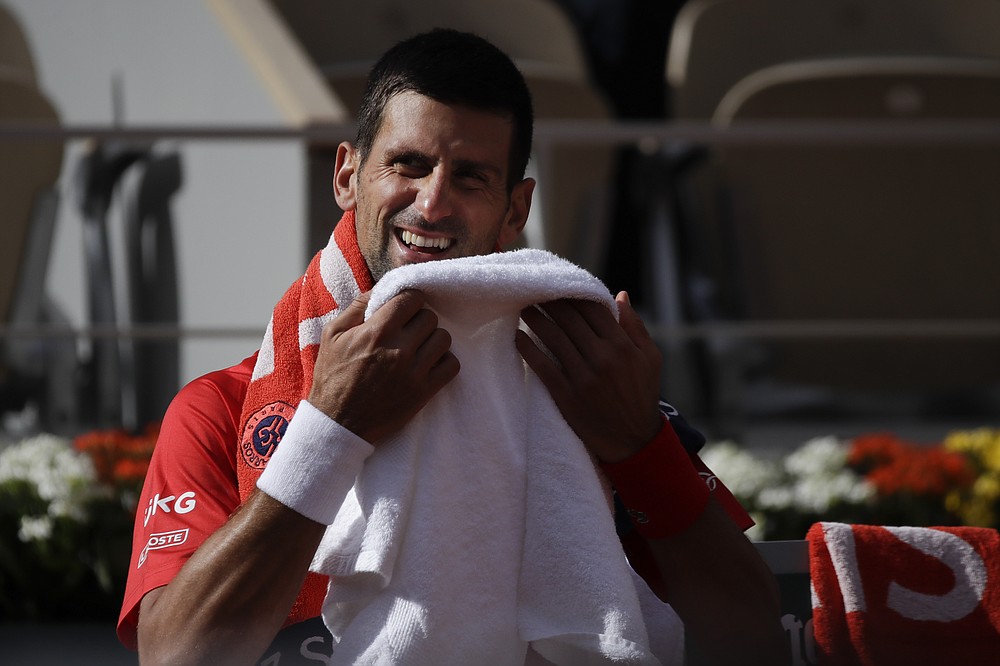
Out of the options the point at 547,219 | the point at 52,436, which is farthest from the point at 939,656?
the point at 52,436

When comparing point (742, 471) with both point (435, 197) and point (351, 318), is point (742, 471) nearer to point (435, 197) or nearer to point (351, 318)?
point (435, 197)

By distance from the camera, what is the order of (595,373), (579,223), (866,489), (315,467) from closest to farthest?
(315,467), (595,373), (866,489), (579,223)

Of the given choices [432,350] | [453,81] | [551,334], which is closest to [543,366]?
[551,334]

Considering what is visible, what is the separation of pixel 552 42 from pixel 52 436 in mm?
2686

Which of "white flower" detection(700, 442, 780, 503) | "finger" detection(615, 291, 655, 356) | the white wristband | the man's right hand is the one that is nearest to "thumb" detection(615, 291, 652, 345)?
"finger" detection(615, 291, 655, 356)

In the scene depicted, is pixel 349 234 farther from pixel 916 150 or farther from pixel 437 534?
pixel 916 150

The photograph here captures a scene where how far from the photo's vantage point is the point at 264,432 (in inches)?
65.1

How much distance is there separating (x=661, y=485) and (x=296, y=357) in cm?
47

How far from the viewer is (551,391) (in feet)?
5.26

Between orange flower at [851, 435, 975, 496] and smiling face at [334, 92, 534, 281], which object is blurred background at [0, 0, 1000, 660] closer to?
orange flower at [851, 435, 975, 496]

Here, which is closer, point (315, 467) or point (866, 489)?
point (315, 467)

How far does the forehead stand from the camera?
169cm

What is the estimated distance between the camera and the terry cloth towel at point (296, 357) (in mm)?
1634

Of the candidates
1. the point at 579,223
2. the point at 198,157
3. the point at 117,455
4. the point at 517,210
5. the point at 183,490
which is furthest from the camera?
the point at 579,223
